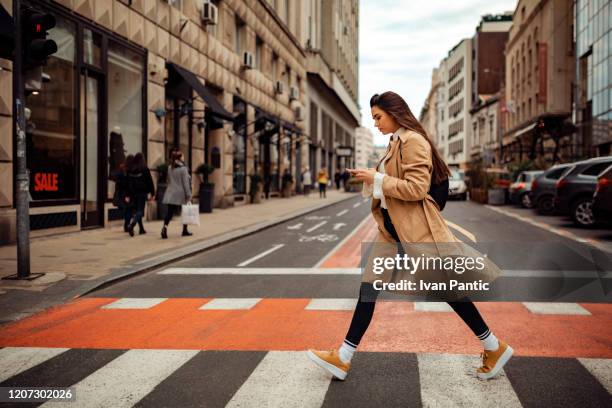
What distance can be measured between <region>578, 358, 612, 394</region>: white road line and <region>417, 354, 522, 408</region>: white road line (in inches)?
23.2

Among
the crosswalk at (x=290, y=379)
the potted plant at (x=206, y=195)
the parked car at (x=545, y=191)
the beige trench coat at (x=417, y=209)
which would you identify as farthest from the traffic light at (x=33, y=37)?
the parked car at (x=545, y=191)

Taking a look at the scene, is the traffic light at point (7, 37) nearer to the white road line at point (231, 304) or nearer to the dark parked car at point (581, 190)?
the white road line at point (231, 304)

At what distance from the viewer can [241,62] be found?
27.0 metres

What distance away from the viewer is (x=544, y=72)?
44.5m

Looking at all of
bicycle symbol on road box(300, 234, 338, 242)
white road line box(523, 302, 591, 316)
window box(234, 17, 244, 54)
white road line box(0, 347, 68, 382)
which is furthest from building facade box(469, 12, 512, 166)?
white road line box(0, 347, 68, 382)

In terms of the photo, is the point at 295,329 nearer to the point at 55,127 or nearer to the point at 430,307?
the point at 430,307

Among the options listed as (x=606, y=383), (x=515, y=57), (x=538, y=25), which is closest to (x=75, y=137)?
(x=606, y=383)

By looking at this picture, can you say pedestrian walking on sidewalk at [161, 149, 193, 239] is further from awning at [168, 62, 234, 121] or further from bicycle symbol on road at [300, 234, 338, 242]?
awning at [168, 62, 234, 121]

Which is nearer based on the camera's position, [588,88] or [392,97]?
[392,97]

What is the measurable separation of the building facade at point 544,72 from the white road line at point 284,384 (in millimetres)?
33047

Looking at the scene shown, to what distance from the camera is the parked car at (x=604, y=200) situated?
12266 millimetres

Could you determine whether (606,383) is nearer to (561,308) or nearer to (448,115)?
(561,308)

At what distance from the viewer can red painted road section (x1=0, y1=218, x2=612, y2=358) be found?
4.99 metres

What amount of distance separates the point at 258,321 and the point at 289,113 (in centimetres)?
3365
